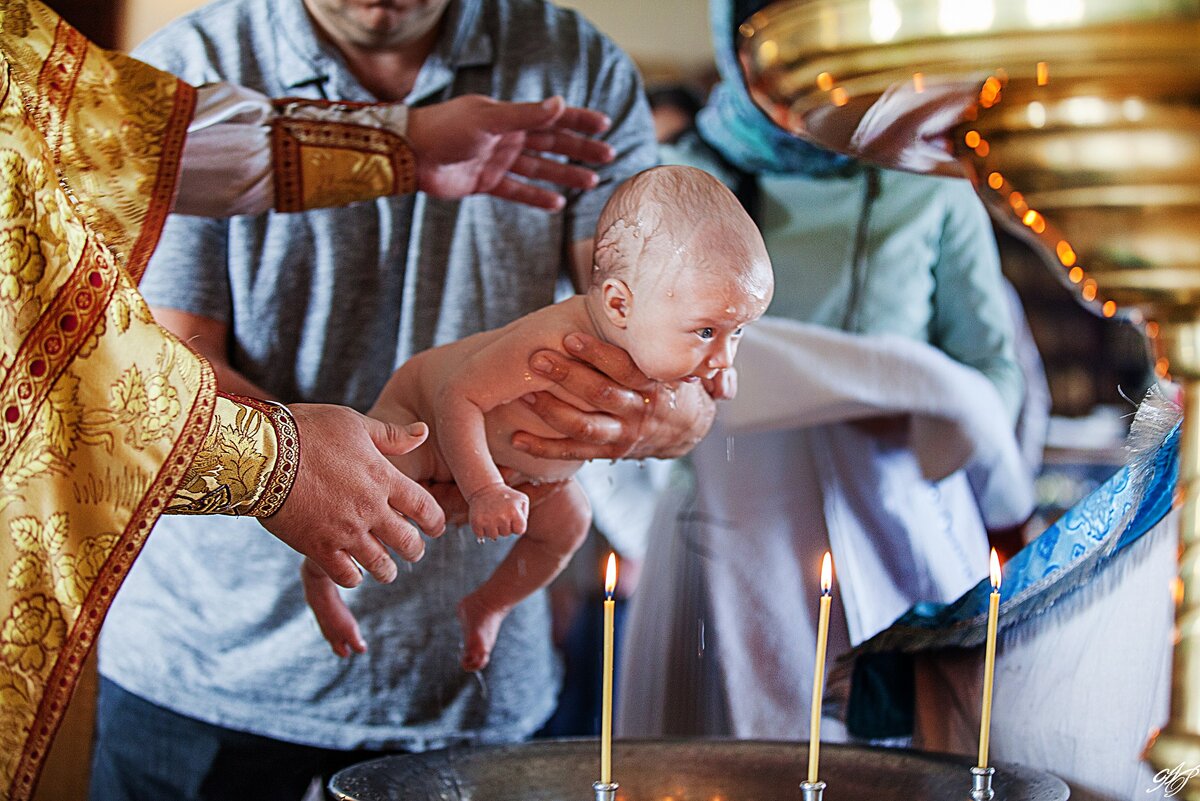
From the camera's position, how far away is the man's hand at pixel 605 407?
981 mm

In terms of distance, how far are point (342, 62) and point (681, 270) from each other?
0.73 m

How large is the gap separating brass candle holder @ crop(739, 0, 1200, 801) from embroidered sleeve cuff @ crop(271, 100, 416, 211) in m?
0.67

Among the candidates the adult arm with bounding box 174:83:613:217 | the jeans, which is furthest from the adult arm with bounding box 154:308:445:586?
the jeans

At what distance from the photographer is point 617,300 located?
94 centimetres

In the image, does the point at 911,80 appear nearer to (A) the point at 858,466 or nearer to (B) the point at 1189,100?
(B) the point at 1189,100

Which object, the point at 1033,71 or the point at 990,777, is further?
the point at 990,777

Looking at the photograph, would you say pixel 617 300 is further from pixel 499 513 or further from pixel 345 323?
pixel 345 323

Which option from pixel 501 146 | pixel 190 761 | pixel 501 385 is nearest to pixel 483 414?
pixel 501 385

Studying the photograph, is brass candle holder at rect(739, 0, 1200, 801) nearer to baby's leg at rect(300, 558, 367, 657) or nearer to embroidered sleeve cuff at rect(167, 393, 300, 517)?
embroidered sleeve cuff at rect(167, 393, 300, 517)

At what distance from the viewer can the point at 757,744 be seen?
3.43ft

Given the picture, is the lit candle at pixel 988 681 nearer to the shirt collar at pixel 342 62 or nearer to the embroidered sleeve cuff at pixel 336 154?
the embroidered sleeve cuff at pixel 336 154

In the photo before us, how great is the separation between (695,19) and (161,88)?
1151mm

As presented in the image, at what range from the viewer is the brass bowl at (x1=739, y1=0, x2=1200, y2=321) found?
1.54 ft

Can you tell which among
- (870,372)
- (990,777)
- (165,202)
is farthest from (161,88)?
(870,372)
